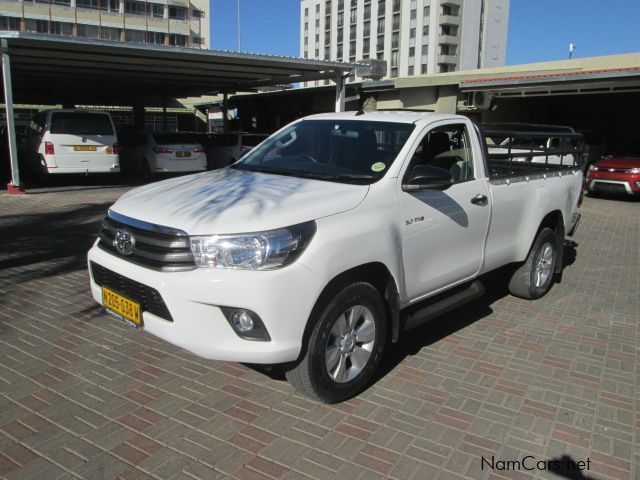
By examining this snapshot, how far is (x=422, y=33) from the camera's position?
258ft

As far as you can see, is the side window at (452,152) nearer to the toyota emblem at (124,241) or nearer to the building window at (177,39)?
the toyota emblem at (124,241)

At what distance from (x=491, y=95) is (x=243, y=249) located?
64.2ft

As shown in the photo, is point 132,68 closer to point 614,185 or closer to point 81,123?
point 81,123

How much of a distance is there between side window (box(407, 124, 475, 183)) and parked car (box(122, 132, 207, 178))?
12013 mm

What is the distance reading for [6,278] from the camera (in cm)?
590

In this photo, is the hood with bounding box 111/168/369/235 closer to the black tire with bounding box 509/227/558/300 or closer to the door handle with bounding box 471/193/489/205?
the door handle with bounding box 471/193/489/205

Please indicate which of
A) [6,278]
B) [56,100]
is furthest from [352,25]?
[6,278]

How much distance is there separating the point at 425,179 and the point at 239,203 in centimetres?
133

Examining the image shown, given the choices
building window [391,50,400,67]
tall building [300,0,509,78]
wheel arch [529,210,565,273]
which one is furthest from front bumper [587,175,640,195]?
building window [391,50,400,67]

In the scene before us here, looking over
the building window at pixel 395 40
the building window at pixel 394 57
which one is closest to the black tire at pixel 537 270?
the building window at pixel 394 57

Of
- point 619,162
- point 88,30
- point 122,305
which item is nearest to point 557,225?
point 122,305

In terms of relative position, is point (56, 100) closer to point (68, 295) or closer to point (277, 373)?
point (68, 295)

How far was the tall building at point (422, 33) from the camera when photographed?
7694cm

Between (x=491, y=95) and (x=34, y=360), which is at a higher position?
(x=491, y=95)
